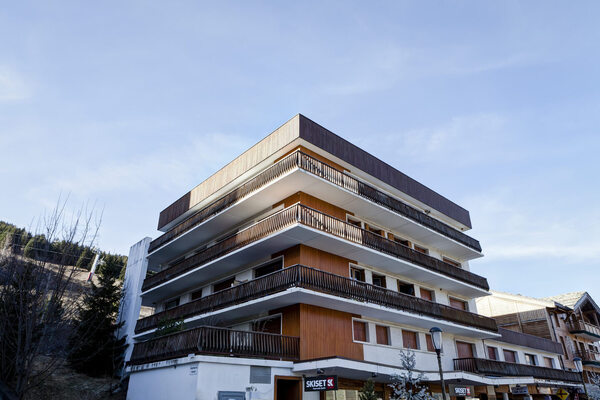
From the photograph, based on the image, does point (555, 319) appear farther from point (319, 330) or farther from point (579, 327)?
point (319, 330)

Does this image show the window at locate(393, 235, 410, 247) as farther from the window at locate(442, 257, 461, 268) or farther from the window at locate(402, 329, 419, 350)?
the window at locate(402, 329, 419, 350)

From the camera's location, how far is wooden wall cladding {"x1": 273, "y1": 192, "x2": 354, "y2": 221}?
21109 millimetres

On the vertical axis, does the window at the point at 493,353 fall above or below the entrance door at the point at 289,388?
above

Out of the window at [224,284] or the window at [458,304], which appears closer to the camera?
the window at [224,284]

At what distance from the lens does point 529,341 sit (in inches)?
1284

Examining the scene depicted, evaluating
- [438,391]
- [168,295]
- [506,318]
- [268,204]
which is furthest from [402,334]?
[506,318]

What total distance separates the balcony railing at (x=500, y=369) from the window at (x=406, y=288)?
188 inches

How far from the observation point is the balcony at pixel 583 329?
39.2m

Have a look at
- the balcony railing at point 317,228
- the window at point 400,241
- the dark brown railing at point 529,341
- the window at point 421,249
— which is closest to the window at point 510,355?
the dark brown railing at point 529,341

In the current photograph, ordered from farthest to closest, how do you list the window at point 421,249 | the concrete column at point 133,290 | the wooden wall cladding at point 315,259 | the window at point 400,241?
the concrete column at point 133,290 → the window at point 421,249 → the window at point 400,241 → the wooden wall cladding at point 315,259

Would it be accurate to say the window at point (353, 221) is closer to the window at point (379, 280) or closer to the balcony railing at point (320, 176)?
the balcony railing at point (320, 176)

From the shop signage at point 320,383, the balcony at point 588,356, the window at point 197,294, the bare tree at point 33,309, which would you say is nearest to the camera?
the bare tree at point 33,309

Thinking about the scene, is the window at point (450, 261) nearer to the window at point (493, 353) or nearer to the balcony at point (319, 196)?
the balcony at point (319, 196)

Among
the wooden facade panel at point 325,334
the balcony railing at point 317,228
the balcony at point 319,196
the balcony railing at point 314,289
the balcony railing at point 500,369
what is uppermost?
the balcony at point 319,196
